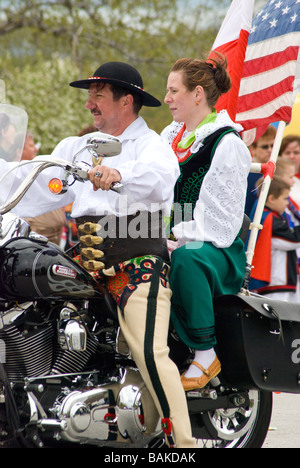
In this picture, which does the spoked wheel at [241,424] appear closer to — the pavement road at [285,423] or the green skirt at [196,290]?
the pavement road at [285,423]

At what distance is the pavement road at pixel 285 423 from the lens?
459 cm

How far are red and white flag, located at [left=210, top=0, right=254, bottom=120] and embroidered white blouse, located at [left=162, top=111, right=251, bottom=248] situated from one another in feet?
3.23

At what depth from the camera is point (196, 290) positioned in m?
3.71

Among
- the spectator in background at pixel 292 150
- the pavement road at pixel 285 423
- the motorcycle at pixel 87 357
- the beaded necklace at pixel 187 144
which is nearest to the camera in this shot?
the motorcycle at pixel 87 357

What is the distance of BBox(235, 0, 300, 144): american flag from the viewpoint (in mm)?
4992

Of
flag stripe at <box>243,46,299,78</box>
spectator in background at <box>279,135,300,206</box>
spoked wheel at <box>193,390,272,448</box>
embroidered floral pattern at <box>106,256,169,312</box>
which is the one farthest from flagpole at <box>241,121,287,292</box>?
spectator in background at <box>279,135,300,206</box>

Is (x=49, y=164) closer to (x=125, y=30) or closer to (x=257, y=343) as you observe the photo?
(x=257, y=343)

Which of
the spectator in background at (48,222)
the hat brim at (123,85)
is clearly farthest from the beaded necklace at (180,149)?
the spectator in background at (48,222)

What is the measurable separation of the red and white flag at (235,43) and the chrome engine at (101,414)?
6.79 feet

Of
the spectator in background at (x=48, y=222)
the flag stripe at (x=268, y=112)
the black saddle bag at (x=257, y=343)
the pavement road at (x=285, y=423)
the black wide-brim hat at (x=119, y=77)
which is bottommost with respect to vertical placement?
the pavement road at (x=285, y=423)

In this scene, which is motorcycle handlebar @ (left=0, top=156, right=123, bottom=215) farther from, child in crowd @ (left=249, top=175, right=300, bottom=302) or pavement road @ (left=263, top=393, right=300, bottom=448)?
child in crowd @ (left=249, top=175, right=300, bottom=302)

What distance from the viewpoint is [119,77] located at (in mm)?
3805

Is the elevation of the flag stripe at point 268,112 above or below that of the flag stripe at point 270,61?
below

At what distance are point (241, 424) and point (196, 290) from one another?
93 centimetres
